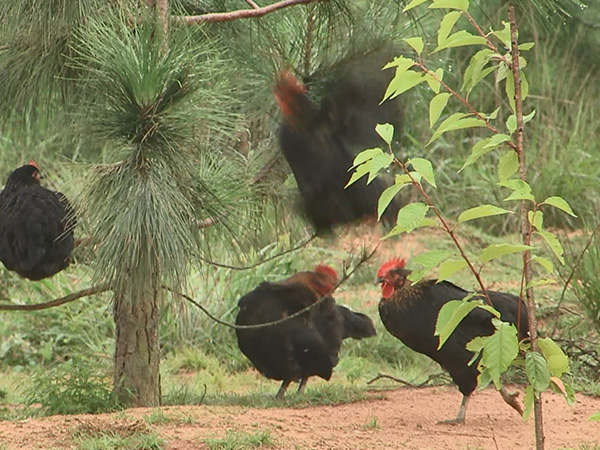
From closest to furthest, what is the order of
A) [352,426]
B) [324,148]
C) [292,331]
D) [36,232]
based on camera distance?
[36,232]
[324,148]
[352,426]
[292,331]

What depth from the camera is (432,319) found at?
4.14 metres

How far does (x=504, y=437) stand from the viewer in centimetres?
359

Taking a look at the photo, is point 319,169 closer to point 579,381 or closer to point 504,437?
point 504,437

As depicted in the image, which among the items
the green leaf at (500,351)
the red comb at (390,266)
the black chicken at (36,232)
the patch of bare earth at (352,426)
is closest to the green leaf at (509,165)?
the green leaf at (500,351)

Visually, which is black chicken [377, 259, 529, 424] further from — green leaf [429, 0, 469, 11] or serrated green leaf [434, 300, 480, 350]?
green leaf [429, 0, 469, 11]

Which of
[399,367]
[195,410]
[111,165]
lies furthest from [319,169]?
[399,367]

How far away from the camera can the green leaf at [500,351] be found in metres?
2.25

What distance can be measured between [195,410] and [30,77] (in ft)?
4.57

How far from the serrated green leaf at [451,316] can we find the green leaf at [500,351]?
0.08 meters

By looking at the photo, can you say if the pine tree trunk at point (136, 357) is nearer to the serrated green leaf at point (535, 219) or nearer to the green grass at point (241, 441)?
the green grass at point (241, 441)

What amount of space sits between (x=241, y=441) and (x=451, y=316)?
0.98 m

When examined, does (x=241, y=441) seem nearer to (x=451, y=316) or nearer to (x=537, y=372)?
(x=451, y=316)

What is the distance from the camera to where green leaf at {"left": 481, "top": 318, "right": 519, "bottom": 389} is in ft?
7.39

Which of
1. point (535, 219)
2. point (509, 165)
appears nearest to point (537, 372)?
point (535, 219)
